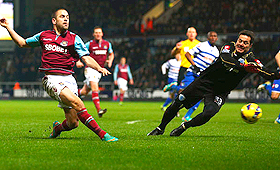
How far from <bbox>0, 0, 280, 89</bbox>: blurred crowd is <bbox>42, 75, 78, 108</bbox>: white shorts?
22.1 m

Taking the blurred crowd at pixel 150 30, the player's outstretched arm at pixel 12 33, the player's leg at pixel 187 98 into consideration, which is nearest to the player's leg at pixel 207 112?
the player's leg at pixel 187 98

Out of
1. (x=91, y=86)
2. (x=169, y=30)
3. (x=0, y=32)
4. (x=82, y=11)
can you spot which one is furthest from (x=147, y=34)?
(x=91, y=86)

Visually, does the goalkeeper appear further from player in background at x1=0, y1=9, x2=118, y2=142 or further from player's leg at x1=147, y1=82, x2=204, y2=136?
player in background at x1=0, y1=9, x2=118, y2=142

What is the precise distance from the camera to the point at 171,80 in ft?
54.5

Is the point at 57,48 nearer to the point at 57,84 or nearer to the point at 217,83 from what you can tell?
the point at 57,84

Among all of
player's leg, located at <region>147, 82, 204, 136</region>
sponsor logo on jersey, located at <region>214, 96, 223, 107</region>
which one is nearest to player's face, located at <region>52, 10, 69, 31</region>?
player's leg, located at <region>147, 82, 204, 136</region>

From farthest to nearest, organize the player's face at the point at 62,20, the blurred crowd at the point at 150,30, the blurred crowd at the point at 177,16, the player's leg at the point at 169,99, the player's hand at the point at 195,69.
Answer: the blurred crowd at the point at 177,16 → the blurred crowd at the point at 150,30 → the player's leg at the point at 169,99 → the player's hand at the point at 195,69 → the player's face at the point at 62,20

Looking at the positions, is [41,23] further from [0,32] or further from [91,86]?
[91,86]

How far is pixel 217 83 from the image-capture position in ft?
24.5

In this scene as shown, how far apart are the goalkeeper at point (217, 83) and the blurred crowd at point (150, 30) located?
20.8 meters

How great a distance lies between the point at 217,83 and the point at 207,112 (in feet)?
1.72

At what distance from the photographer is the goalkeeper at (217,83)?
23.3 ft

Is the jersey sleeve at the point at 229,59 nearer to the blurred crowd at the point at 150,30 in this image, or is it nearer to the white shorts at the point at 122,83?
the white shorts at the point at 122,83

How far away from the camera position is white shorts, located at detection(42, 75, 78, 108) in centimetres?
659
